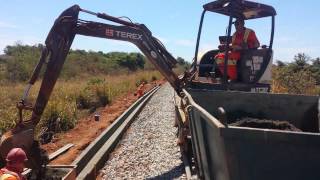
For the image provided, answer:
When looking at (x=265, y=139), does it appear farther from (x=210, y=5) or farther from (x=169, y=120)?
(x=169, y=120)

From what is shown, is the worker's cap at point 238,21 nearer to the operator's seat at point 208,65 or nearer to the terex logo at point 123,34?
the operator's seat at point 208,65

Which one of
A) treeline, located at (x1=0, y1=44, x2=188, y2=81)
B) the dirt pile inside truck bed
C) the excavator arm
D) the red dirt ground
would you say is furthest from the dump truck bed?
treeline, located at (x1=0, y1=44, x2=188, y2=81)

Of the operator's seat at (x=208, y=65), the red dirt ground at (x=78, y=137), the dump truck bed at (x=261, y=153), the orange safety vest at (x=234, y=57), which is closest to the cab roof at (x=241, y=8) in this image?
the orange safety vest at (x=234, y=57)

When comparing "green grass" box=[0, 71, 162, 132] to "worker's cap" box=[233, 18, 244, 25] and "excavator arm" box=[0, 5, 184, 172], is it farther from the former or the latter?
"worker's cap" box=[233, 18, 244, 25]

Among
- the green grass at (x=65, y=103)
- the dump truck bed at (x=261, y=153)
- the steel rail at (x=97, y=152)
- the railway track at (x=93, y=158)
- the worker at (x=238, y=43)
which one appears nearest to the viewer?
the dump truck bed at (x=261, y=153)

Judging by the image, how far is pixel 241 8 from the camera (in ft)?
29.6

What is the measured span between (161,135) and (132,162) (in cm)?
268

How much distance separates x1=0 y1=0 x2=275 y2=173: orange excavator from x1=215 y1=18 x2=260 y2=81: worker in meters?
0.32

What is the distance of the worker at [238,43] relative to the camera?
363 inches

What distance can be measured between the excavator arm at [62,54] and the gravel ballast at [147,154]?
5.17 feet

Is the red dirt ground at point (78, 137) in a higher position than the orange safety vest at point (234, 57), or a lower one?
lower

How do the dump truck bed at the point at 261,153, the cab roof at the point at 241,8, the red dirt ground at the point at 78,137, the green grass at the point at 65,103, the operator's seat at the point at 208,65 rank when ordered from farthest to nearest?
the green grass at the point at 65,103 < the operator's seat at the point at 208,65 < the red dirt ground at the point at 78,137 < the cab roof at the point at 241,8 < the dump truck bed at the point at 261,153

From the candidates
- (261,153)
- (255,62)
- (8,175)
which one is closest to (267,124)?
(261,153)

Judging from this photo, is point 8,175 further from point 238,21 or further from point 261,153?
point 238,21
